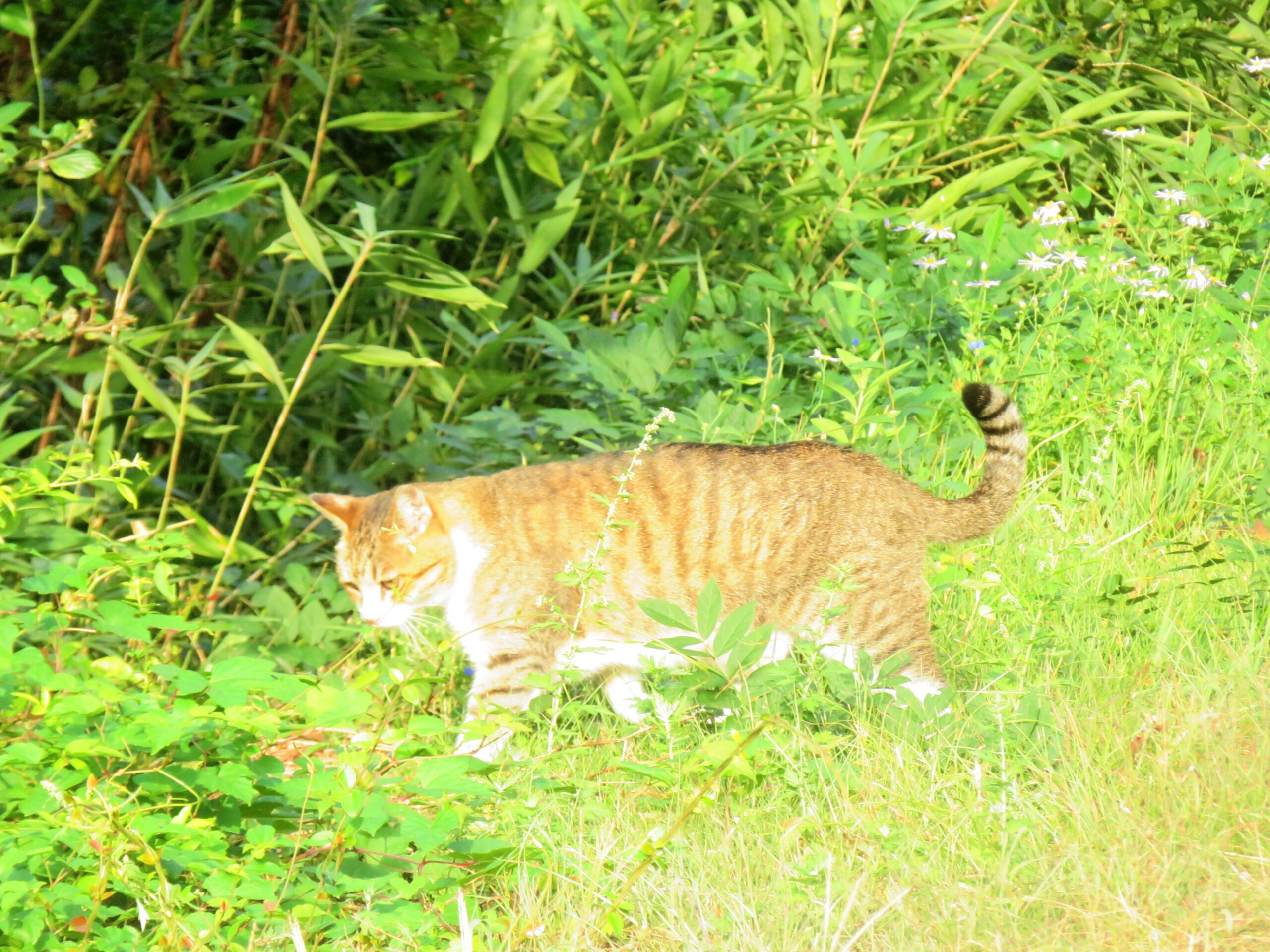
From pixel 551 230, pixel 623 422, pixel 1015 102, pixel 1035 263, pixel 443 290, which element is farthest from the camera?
pixel 1015 102

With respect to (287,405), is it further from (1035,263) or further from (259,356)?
(1035,263)

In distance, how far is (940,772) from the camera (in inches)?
111

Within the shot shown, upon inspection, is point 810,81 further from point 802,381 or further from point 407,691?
point 407,691

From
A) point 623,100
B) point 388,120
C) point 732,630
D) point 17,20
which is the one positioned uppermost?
point 17,20

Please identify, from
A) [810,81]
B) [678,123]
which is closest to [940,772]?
[678,123]

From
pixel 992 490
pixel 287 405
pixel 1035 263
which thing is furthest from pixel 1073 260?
Result: pixel 287 405

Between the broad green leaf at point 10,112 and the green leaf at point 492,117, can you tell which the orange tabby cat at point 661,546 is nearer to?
the green leaf at point 492,117

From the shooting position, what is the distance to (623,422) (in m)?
4.29

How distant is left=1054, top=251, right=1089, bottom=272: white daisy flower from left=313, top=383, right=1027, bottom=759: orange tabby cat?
1256 mm

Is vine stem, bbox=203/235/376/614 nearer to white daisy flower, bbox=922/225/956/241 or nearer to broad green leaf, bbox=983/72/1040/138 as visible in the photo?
white daisy flower, bbox=922/225/956/241

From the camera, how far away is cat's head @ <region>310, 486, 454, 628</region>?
3832 mm

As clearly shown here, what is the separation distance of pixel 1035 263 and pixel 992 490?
4.66 ft

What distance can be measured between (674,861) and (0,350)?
2.36 meters

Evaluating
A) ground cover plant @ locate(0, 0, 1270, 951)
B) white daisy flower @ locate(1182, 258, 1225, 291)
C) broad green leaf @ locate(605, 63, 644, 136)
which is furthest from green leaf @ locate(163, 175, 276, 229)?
white daisy flower @ locate(1182, 258, 1225, 291)
